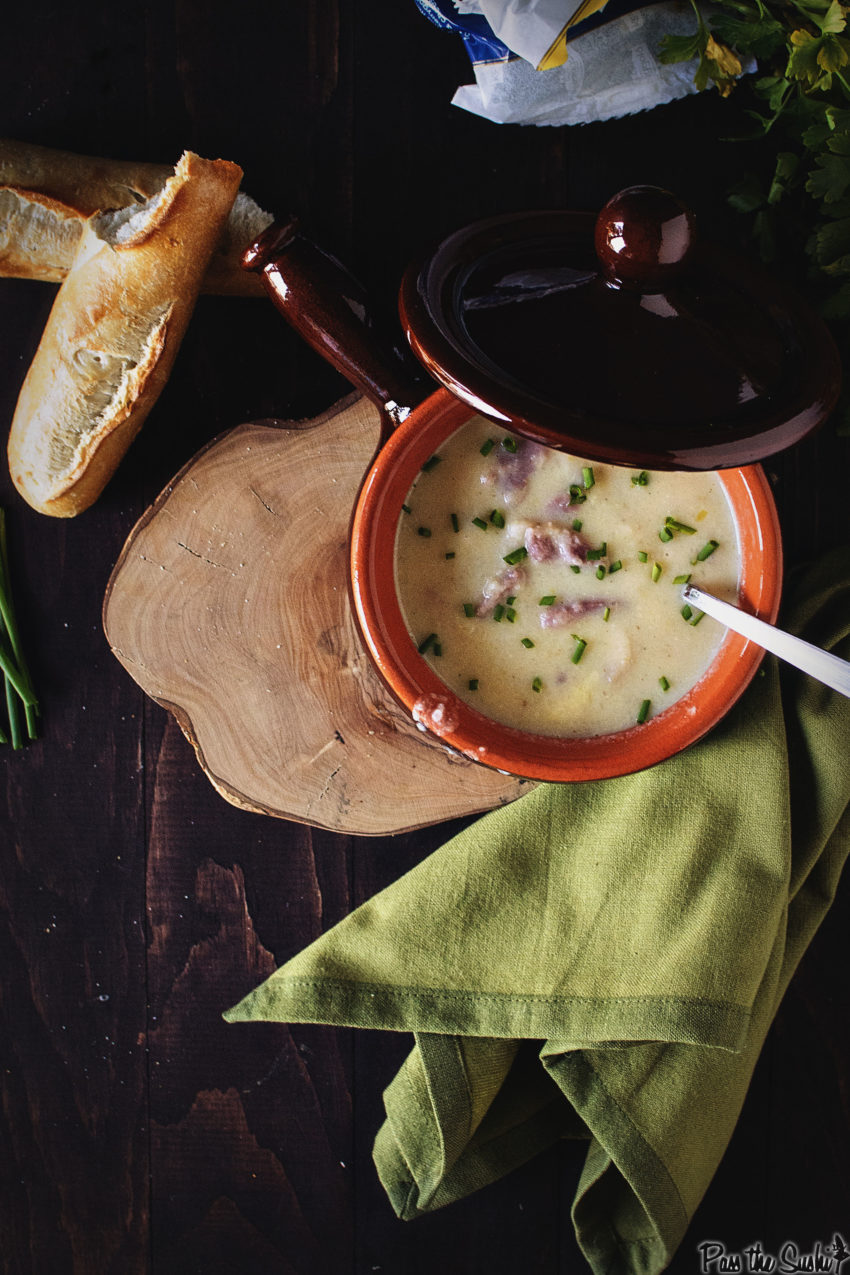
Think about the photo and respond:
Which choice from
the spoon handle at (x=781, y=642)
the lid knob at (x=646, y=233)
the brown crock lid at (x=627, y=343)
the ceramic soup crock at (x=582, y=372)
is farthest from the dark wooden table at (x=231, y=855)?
the lid knob at (x=646, y=233)

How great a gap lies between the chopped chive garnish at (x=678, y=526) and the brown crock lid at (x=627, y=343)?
326 mm

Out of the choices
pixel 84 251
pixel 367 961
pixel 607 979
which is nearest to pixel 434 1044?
pixel 367 961

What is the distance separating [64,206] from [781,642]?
4.14ft

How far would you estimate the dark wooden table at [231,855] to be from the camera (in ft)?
5.31

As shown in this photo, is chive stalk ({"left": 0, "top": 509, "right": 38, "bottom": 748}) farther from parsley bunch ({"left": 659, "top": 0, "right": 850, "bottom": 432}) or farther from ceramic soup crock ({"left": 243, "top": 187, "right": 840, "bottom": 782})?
parsley bunch ({"left": 659, "top": 0, "right": 850, "bottom": 432})

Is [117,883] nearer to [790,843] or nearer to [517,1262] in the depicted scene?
[517,1262]

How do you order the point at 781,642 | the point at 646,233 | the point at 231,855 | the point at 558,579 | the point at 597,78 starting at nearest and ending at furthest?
1. the point at 646,233
2. the point at 781,642
3. the point at 558,579
4. the point at 597,78
5. the point at 231,855

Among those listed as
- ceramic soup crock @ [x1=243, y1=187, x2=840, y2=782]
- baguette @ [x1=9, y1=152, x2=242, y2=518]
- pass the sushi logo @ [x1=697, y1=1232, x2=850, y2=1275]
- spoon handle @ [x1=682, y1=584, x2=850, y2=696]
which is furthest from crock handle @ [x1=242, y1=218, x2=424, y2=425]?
pass the sushi logo @ [x1=697, y1=1232, x2=850, y2=1275]

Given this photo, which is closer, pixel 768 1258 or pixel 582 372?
pixel 582 372

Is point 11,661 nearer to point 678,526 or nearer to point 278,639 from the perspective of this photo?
point 278,639

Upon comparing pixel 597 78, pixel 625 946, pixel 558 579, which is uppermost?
pixel 597 78

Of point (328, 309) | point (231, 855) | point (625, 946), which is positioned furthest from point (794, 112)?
point (231, 855)

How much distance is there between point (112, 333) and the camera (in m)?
1.46

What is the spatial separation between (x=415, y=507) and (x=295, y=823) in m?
0.62
